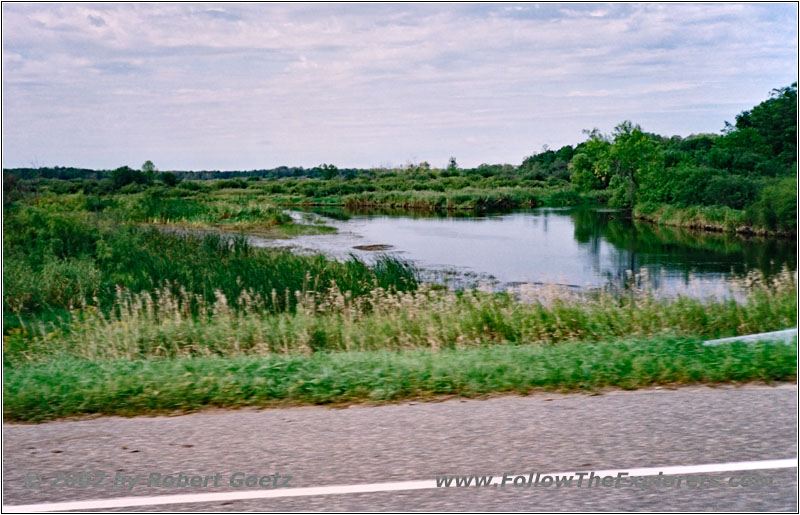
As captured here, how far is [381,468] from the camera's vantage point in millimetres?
4488

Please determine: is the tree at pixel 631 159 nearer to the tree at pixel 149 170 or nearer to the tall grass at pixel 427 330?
the tree at pixel 149 170

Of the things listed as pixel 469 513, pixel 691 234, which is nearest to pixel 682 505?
pixel 469 513

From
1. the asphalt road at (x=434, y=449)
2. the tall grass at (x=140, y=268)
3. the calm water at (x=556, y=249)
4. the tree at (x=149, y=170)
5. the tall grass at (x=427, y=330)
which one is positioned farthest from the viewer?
the tree at (x=149, y=170)

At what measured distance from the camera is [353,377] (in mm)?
6605

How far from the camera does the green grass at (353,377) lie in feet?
20.4

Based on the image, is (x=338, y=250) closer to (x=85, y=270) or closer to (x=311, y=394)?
(x=85, y=270)

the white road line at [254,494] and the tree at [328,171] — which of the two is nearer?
the white road line at [254,494]

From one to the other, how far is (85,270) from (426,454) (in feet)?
50.3

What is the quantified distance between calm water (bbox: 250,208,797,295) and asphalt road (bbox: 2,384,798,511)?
12.9 metres

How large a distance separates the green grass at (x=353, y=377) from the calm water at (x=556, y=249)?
440 inches

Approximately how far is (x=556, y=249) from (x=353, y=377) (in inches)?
1000

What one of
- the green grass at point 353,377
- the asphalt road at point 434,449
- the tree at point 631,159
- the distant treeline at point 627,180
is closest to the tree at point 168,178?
the distant treeline at point 627,180

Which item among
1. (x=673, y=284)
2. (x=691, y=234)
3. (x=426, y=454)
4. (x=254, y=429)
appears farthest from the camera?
(x=691, y=234)

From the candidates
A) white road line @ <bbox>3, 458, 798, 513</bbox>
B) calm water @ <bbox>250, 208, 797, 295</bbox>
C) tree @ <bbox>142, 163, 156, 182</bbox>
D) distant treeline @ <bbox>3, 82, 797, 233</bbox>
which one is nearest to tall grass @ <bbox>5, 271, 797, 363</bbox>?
white road line @ <bbox>3, 458, 798, 513</bbox>
